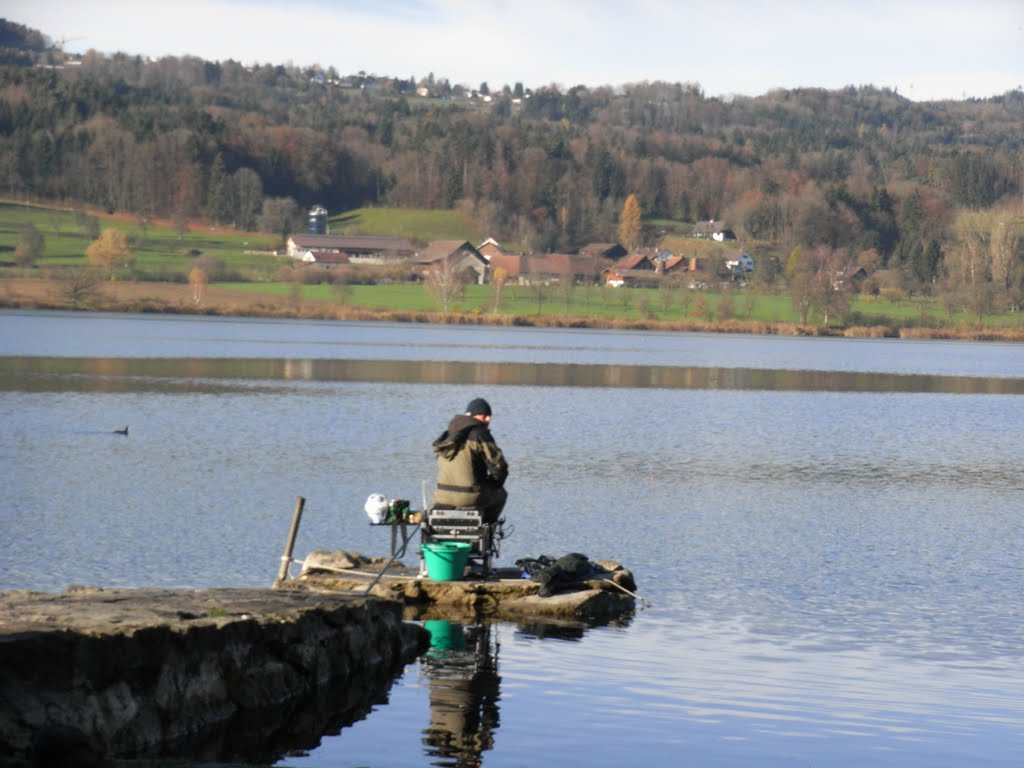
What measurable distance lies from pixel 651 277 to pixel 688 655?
150 metres

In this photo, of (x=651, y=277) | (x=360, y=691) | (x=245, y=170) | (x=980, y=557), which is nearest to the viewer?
(x=360, y=691)

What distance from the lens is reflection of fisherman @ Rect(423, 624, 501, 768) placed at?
12.9 metres

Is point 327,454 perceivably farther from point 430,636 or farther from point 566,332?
point 566,332

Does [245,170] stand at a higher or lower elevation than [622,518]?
higher

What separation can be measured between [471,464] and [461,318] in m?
101

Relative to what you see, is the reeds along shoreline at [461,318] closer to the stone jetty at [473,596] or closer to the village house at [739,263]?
the village house at [739,263]

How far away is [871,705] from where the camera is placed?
14.8m

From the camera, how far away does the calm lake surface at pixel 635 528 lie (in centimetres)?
1388

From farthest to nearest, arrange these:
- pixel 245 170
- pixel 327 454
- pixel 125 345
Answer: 1. pixel 245 170
2. pixel 125 345
3. pixel 327 454

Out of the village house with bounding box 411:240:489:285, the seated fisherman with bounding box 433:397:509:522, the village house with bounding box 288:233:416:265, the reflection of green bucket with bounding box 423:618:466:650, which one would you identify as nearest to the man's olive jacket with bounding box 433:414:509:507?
the seated fisherman with bounding box 433:397:509:522

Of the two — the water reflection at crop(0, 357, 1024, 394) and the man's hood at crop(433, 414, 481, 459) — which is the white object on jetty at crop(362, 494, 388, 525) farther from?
the water reflection at crop(0, 357, 1024, 394)

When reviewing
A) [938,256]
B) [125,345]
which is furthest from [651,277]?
[125,345]

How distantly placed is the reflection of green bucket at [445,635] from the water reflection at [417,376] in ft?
125

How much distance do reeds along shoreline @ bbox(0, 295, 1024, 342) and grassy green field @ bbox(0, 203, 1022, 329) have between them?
1.18 m
